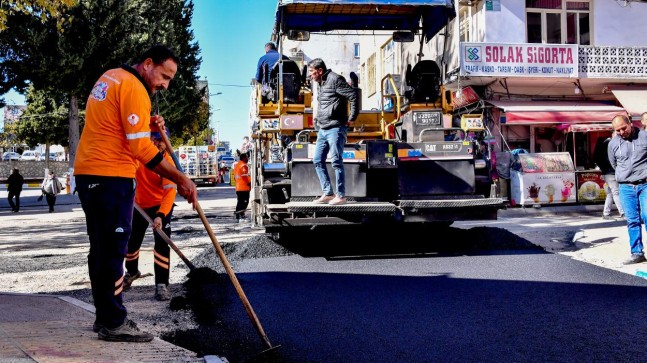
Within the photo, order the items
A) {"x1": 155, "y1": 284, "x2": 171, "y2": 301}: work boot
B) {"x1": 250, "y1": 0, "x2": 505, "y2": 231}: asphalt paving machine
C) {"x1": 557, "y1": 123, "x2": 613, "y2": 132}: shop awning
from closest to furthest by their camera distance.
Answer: {"x1": 155, "y1": 284, "x2": 171, "y2": 301}: work boot
{"x1": 250, "y1": 0, "x2": 505, "y2": 231}: asphalt paving machine
{"x1": 557, "y1": 123, "x2": 613, "y2": 132}: shop awning

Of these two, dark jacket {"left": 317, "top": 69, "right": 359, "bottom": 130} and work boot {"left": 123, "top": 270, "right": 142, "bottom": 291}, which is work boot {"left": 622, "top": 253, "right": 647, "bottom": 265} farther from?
work boot {"left": 123, "top": 270, "right": 142, "bottom": 291}

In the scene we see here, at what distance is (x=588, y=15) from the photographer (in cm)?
2058

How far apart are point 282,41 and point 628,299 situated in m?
6.36

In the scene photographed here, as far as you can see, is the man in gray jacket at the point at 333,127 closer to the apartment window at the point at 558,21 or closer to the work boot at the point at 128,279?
the work boot at the point at 128,279

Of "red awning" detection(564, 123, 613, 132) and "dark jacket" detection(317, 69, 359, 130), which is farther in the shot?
"red awning" detection(564, 123, 613, 132)

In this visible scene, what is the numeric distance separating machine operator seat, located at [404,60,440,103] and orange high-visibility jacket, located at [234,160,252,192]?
5570 millimetres

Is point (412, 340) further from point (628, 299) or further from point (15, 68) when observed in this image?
point (15, 68)

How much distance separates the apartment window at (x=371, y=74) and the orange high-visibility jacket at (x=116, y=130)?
897 inches

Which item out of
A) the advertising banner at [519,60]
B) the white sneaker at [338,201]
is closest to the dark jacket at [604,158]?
the white sneaker at [338,201]

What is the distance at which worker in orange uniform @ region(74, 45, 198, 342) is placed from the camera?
3762 mm

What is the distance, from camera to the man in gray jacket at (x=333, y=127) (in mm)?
7855

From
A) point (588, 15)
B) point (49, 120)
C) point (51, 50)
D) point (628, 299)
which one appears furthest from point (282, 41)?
point (49, 120)

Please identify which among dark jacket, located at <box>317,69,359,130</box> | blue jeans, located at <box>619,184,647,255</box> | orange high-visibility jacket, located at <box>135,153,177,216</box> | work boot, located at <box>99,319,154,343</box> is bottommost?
work boot, located at <box>99,319,154,343</box>

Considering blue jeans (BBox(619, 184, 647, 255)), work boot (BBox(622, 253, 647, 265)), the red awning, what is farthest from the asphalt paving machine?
the red awning
